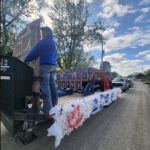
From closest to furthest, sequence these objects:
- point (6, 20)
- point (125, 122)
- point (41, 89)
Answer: point (41, 89) < point (125, 122) < point (6, 20)

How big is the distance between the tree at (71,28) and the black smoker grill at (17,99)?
11881 millimetres

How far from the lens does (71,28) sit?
41.5 ft

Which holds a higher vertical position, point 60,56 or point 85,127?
point 60,56

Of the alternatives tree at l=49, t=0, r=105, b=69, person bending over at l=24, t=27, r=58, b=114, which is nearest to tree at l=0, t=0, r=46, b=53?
tree at l=49, t=0, r=105, b=69

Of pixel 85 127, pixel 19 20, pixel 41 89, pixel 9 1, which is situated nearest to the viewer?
pixel 41 89

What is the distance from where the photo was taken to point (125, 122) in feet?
11.1

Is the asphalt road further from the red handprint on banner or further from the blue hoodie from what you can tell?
the blue hoodie

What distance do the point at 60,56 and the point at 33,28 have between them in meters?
12.7

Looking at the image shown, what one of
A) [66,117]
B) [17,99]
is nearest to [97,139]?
[66,117]

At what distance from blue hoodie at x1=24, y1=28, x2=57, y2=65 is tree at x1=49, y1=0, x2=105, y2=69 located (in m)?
11.3

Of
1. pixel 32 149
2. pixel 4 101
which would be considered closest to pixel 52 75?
pixel 4 101

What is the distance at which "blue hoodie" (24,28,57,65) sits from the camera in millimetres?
2027

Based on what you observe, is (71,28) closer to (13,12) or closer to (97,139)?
(13,12)

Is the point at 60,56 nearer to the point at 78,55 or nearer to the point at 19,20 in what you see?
the point at 78,55
